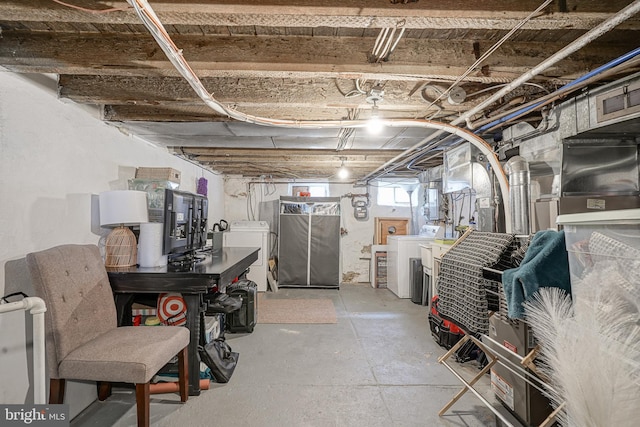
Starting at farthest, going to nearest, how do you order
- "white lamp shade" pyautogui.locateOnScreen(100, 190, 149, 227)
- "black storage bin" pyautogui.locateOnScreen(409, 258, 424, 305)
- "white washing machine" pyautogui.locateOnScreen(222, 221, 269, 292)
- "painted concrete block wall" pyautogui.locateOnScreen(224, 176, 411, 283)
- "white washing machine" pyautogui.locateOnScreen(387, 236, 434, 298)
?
1. "painted concrete block wall" pyautogui.locateOnScreen(224, 176, 411, 283)
2. "white washing machine" pyautogui.locateOnScreen(222, 221, 269, 292)
3. "white washing machine" pyautogui.locateOnScreen(387, 236, 434, 298)
4. "black storage bin" pyautogui.locateOnScreen(409, 258, 424, 305)
5. "white lamp shade" pyautogui.locateOnScreen(100, 190, 149, 227)

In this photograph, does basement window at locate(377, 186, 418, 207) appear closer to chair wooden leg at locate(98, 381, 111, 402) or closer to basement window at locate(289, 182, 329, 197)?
basement window at locate(289, 182, 329, 197)

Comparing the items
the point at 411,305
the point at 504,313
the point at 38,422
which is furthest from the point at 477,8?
the point at 411,305

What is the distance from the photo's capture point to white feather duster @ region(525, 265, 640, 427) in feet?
2.35

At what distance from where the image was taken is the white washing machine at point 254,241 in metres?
5.18

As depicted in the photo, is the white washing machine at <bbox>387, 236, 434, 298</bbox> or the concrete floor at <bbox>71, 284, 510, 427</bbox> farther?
the white washing machine at <bbox>387, 236, 434, 298</bbox>

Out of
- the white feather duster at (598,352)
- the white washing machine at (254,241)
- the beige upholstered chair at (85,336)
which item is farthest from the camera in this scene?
the white washing machine at (254,241)

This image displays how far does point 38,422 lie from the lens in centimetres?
147

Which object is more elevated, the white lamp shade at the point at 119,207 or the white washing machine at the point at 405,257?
the white lamp shade at the point at 119,207

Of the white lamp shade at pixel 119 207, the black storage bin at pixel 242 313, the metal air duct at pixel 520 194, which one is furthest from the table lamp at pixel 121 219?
the metal air duct at pixel 520 194

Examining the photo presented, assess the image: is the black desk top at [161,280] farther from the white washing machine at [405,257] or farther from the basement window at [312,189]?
the basement window at [312,189]

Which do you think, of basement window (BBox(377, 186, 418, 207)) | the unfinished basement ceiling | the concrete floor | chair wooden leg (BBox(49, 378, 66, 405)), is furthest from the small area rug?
basement window (BBox(377, 186, 418, 207))

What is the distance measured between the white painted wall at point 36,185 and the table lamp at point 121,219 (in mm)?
124

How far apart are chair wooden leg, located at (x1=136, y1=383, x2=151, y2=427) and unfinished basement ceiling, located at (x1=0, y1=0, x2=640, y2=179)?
5.79ft

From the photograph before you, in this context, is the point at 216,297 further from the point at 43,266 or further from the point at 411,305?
the point at 411,305
